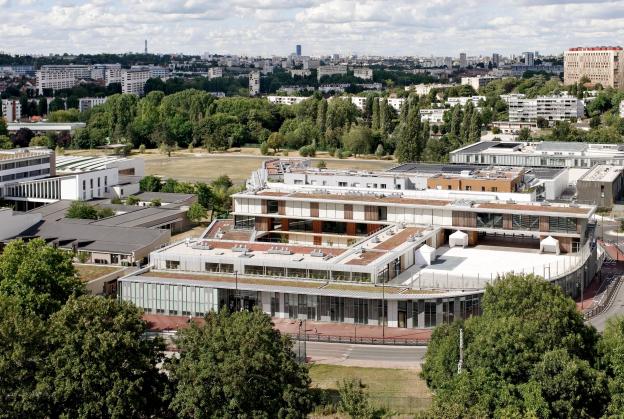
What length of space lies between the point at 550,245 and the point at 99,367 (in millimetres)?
22907

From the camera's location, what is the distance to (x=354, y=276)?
34.5 m

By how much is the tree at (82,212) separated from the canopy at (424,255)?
21.8 meters

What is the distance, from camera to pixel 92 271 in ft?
129

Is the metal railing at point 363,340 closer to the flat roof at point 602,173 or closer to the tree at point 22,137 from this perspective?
the flat roof at point 602,173

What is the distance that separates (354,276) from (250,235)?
902cm

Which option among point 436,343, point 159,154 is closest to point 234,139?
point 159,154

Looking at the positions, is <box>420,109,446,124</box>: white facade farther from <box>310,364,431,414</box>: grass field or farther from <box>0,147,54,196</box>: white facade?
<box>310,364,431,414</box>: grass field

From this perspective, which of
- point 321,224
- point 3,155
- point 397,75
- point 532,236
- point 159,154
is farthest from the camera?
point 397,75

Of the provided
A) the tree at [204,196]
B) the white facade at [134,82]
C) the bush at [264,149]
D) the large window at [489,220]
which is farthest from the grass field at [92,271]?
the white facade at [134,82]

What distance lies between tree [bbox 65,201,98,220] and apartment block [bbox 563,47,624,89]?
10707cm

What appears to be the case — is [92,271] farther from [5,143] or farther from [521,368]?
[5,143]

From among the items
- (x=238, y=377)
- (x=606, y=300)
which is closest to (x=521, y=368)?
(x=238, y=377)

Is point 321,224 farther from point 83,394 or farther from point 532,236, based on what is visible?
point 83,394

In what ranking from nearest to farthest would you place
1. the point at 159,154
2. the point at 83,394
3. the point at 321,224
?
the point at 83,394 < the point at 321,224 < the point at 159,154
